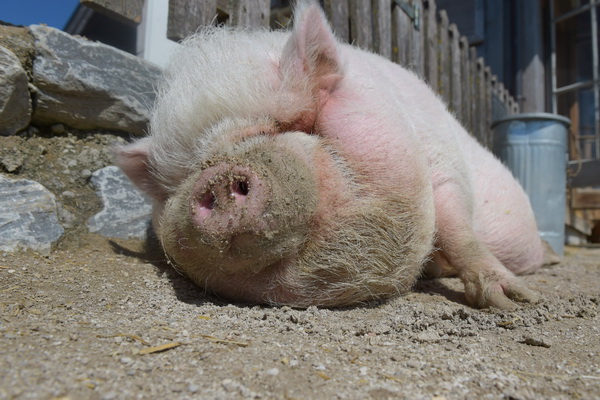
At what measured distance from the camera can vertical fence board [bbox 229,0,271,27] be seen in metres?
2.98

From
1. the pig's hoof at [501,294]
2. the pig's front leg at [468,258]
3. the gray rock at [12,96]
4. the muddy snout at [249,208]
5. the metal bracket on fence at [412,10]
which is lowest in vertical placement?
the pig's hoof at [501,294]

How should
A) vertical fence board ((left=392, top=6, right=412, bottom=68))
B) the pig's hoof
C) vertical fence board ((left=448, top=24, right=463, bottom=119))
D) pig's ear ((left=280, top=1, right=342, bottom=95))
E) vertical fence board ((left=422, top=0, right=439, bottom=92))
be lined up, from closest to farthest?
pig's ear ((left=280, top=1, right=342, bottom=95)) → the pig's hoof → vertical fence board ((left=392, top=6, right=412, bottom=68)) → vertical fence board ((left=422, top=0, right=439, bottom=92)) → vertical fence board ((left=448, top=24, right=463, bottom=119))

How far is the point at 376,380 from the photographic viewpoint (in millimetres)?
1136

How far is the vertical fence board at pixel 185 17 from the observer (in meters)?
2.70

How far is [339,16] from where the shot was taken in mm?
3625

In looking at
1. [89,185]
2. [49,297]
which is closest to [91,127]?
[89,185]

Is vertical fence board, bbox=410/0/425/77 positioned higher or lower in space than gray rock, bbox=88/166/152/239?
higher

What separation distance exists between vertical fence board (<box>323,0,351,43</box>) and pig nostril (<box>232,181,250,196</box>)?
2246 mm

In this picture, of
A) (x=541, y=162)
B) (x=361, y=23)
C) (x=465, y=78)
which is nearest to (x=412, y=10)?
(x=361, y=23)

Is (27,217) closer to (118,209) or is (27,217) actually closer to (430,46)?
(118,209)

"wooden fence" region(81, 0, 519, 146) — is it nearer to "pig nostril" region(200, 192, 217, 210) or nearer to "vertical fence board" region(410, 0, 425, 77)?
"vertical fence board" region(410, 0, 425, 77)

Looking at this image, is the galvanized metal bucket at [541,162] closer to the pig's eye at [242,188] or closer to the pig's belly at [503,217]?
the pig's belly at [503,217]

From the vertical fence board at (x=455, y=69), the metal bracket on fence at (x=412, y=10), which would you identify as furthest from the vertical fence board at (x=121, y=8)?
the vertical fence board at (x=455, y=69)

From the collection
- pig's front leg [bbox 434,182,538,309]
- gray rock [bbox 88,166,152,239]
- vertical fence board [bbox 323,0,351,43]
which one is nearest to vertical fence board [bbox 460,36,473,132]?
vertical fence board [bbox 323,0,351,43]
